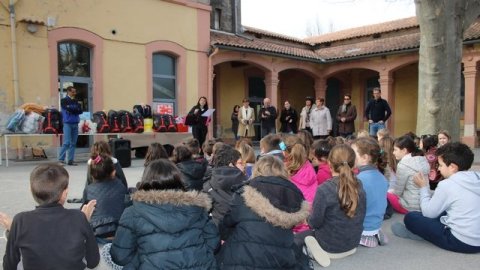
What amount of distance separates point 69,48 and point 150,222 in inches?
410

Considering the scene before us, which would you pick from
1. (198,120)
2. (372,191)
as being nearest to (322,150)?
(372,191)

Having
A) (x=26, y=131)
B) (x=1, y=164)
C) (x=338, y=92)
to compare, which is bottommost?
(x=1, y=164)

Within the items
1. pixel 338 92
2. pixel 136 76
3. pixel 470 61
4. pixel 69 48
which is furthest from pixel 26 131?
pixel 338 92

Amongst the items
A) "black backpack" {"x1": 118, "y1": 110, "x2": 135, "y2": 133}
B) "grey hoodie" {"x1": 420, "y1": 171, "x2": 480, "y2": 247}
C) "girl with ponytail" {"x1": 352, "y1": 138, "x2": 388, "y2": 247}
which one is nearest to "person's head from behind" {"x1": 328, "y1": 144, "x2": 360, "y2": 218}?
"girl with ponytail" {"x1": 352, "y1": 138, "x2": 388, "y2": 247}

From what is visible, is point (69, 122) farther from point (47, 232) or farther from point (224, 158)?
point (47, 232)

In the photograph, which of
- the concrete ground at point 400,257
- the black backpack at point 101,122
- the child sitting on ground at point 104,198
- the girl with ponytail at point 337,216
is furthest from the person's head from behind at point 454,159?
the black backpack at point 101,122

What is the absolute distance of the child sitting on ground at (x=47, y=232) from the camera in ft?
7.82

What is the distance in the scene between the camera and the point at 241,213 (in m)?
2.88

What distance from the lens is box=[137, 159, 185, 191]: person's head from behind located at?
2695 millimetres

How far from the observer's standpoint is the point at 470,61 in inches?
592

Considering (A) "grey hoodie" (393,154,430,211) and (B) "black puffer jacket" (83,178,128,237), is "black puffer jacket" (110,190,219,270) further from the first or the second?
(A) "grey hoodie" (393,154,430,211)

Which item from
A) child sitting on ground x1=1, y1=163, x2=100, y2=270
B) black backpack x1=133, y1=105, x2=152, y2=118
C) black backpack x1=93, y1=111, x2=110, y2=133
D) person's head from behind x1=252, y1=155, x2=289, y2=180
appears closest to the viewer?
child sitting on ground x1=1, y1=163, x2=100, y2=270

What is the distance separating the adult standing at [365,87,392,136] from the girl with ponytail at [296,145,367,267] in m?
7.55

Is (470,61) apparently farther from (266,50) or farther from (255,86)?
(255,86)
